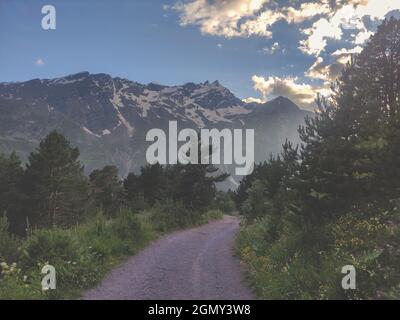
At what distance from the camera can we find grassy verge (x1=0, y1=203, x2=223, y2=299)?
34.6ft

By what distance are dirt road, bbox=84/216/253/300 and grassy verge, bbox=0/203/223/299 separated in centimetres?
48

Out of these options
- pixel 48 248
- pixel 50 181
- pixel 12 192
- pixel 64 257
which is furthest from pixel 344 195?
pixel 12 192

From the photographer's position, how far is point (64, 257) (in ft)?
40.3

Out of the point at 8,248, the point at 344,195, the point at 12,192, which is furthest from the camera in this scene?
the point at 12,192

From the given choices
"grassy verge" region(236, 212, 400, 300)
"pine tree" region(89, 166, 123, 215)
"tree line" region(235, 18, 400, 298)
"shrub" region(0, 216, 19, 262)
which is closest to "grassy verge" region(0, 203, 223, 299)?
"shrub" region(0, 216, 19, 262)

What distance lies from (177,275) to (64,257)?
3676 millimetres

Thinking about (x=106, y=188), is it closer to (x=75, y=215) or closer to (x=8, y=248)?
(x=75, y=215)

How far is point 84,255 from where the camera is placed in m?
13.0

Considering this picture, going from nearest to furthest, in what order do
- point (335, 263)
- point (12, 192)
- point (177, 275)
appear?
point (335, 263) → point (177, 275) → point (12, 192)

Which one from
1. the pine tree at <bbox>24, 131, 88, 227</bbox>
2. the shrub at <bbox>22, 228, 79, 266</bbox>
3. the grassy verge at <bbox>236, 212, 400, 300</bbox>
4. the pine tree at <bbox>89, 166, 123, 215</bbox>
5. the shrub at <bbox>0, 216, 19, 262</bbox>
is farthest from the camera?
the pine tree at <bbox>89, 166, 123, 215</bbox>

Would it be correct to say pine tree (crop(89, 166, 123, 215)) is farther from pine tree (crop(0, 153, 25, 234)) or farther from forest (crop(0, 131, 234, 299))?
pine tree (crop(0, 153, 25, 234))

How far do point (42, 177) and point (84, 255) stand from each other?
3133cm

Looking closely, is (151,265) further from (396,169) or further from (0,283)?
(396,169)
